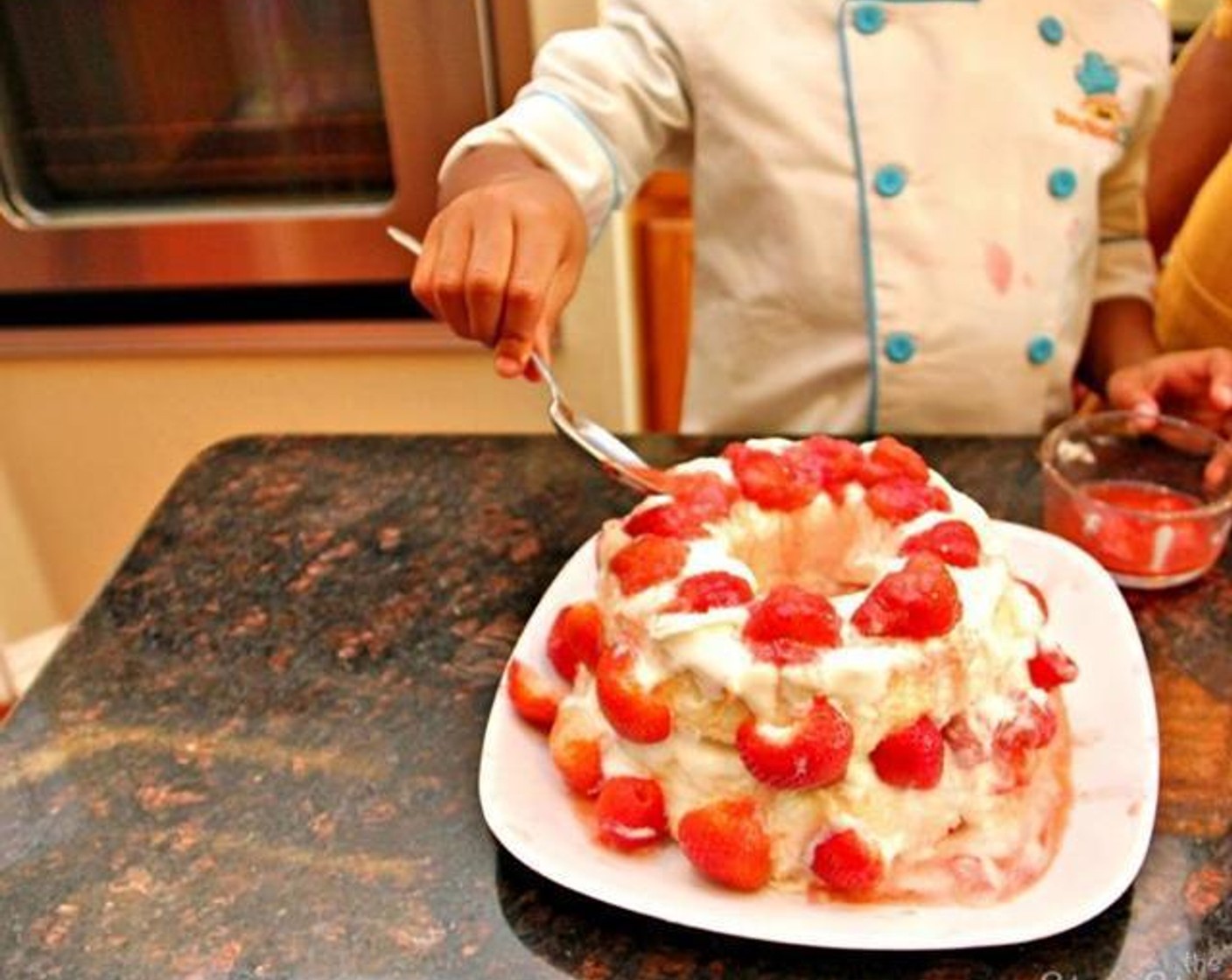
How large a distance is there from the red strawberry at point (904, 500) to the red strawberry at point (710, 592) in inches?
4.3

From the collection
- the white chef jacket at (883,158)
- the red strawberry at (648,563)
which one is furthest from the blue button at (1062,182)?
the red strawberry at (648,563)

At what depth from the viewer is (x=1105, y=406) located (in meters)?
1.09

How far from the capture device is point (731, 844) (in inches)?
23.9

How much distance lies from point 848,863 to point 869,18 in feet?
2.00

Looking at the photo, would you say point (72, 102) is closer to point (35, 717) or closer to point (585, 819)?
point (35, 717)

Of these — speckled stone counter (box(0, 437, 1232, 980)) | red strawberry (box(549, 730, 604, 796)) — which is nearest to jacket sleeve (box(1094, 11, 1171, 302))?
speckled stone counter (box(0, 437, 1232, 980))

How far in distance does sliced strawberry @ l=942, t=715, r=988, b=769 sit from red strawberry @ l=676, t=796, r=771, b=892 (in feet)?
0.33

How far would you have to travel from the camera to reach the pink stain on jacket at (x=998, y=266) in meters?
1.00

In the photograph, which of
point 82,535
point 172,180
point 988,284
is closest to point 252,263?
point 172,180

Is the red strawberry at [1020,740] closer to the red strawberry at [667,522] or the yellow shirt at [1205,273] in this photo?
the red strawberry at [667,522]

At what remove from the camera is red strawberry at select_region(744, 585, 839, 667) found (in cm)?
61

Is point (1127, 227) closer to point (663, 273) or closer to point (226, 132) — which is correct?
point (663, 273)

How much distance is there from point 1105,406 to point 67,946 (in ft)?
2.80

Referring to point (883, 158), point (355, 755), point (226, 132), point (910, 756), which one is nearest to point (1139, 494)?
point (883, 158)
